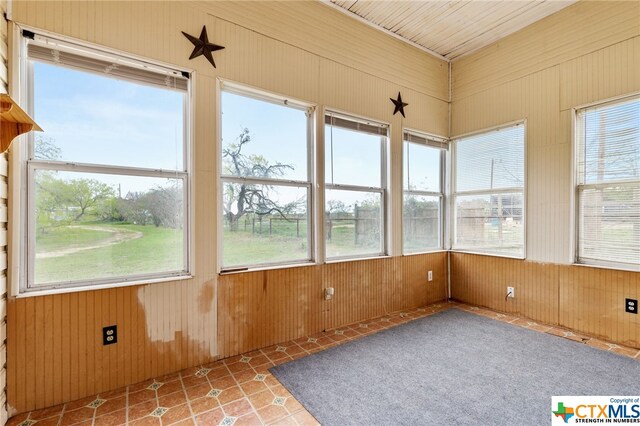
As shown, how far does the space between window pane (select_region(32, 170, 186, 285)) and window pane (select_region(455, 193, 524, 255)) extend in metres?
3.70

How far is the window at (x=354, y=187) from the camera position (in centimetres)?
338

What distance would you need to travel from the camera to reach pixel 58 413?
1986mm

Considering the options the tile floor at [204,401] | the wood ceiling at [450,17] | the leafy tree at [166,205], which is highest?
the wood ceiling at [450,17]

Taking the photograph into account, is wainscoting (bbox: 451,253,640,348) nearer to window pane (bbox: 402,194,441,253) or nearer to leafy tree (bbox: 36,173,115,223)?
window pane (bbox: 402,194,441,253)

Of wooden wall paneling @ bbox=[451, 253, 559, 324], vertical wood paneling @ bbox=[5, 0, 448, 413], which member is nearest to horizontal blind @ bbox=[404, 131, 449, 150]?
vertical wood paneling @ bbox=[5, 0, 448, 413]

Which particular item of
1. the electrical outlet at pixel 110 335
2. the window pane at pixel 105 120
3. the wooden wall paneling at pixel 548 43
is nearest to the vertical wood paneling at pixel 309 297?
the electrical outlet at pixel 110 335

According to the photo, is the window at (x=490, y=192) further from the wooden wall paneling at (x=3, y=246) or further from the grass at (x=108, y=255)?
the wooden wall paneling at (x=3, y=246)

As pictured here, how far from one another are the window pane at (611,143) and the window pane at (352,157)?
218 cm

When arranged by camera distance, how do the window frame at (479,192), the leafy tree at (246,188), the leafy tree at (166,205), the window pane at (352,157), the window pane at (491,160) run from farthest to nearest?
the window pane at (491,160) < the window frame at (479,192) < the window pane at (352,157) < the leafy tree at (246,188) < the leafy tree at (166,205)

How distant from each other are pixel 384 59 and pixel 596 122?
2.38 meters

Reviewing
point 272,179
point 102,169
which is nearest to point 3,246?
point 102,169

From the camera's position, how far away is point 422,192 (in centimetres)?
423

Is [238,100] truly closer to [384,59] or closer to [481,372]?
[384,59]

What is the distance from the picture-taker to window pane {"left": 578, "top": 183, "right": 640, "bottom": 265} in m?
2.93
